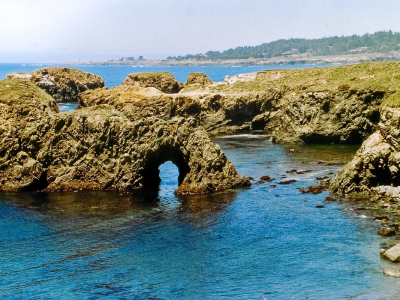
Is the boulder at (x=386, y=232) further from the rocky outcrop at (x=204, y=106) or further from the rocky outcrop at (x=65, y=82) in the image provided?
the rocky outcrop at (x=65, y=82)

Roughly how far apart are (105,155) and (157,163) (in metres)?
6.87

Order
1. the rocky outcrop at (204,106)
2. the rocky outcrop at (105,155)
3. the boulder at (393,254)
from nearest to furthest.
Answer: the boulder at (393,254)
the rocky outcrop at (105,155)
the rocky outcrop at (204,106)

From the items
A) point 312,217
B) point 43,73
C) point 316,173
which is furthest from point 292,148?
point 43,73

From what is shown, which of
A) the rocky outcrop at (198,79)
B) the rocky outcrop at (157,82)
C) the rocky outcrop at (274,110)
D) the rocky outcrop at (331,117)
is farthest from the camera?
the rocky outcrop at (198,79)

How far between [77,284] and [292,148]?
58.5 m

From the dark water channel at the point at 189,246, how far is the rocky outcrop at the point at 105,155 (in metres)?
2.17

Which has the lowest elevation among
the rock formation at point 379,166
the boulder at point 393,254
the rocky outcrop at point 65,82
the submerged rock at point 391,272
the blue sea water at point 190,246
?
the blue sea water at point 190,246

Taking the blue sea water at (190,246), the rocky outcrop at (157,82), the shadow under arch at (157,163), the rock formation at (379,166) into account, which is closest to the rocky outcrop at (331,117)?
the blue sea water at (190,246)

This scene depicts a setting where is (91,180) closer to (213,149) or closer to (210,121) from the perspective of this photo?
(213,149)

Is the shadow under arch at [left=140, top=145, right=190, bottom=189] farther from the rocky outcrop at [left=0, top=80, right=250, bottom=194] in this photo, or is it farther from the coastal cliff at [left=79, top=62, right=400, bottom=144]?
the coastal cliff at [left=79, top=62, right=400, bottom=144]

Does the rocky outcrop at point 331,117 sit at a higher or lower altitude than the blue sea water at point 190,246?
higher

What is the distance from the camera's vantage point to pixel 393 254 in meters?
34.8

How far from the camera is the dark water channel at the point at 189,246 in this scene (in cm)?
3216

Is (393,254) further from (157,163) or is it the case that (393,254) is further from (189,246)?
(157,163)
